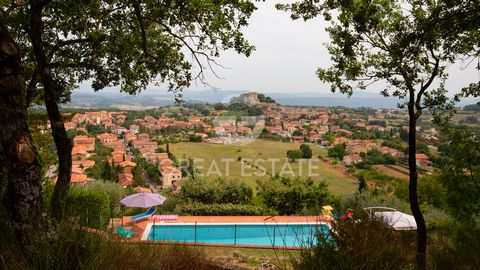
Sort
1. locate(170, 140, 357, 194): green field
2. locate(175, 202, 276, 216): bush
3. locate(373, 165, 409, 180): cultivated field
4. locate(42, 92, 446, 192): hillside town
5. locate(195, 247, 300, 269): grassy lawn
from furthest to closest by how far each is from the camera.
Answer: locate(42, 92, 446, 192): hillside town < locate(170, 140, 357, 194): green field < locate(373, 165, 409, 180): cultivated field < locate(175, 202, 276, 216): bush < locate(195, 247, 300, 269): grassy lawn

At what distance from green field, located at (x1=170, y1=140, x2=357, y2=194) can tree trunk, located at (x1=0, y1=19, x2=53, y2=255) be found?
26541 millimetres

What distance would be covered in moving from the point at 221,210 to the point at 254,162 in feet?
92.3

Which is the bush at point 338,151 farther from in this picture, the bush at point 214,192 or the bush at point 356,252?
the bush at point 356,252

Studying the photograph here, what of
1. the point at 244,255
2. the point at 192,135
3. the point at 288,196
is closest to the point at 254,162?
the point at 192,135

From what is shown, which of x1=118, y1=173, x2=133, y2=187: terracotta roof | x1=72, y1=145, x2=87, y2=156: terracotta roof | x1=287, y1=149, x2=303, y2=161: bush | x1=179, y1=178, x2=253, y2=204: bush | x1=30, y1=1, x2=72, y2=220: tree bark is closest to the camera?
x1=30, y1=1, x2=72, y2=220: tree bark

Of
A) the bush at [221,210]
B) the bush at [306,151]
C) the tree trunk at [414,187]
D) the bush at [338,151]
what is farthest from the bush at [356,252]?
the bush at [306,151]

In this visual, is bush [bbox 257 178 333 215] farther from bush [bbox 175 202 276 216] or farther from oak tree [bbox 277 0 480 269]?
oak tree [bbox 277 0 480 269]

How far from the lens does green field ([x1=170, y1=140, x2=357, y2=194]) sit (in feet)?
105

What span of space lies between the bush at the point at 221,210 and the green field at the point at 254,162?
16305 mm

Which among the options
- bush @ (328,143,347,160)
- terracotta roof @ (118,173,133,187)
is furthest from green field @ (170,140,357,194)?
terracotta roof @ (118,173,133,187)

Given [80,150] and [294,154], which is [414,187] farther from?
→ [80,150]

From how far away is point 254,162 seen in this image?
1592 inches

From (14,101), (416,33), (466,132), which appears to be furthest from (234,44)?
(466,132)

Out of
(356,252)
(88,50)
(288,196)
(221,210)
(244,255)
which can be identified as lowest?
(221,210)
